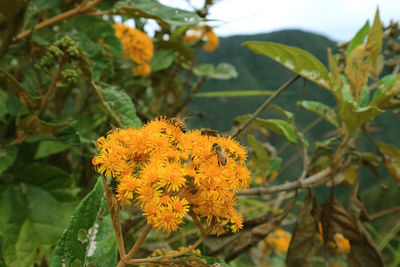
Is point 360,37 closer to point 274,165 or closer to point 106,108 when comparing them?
point 274,165

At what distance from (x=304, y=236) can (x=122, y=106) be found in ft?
2.29

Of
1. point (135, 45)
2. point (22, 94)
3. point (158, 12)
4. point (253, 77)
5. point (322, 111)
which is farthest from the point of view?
point (253, 77)

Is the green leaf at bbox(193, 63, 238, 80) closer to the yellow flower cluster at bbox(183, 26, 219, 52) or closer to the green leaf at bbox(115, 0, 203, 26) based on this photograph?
the yellow flower cluster at bbox(183, 26, 219, 52)

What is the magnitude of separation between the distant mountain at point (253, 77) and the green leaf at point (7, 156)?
6.38 feet

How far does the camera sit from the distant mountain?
296 cm

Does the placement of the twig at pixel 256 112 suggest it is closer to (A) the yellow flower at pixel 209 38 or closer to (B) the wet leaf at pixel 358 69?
(B) the wet leaf at pixel 358 69

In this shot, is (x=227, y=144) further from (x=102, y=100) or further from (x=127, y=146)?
(x=102, y=100)

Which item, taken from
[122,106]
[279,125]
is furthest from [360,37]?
[122,106]

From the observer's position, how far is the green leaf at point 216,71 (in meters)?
2.03

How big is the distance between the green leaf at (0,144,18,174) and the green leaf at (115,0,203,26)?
542 millimetres

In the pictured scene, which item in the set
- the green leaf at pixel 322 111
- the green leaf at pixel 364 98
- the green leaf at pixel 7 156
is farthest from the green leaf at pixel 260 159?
the green leaf at pixel 7 156

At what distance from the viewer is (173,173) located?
0.57 meters

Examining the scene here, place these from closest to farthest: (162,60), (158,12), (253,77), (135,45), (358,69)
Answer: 1. (158,12)
2. (358,69)
3. (135,45)
4. (162,60)
5. (253,77)

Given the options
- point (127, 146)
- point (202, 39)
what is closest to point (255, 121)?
point (127, 146)
